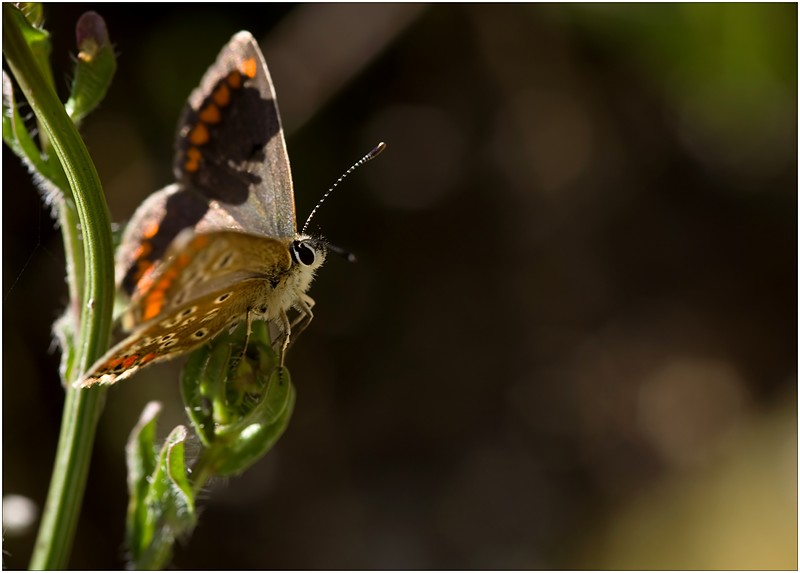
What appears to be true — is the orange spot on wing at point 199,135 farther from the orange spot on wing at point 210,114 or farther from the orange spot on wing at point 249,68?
the orange spot on wing at point 249,68

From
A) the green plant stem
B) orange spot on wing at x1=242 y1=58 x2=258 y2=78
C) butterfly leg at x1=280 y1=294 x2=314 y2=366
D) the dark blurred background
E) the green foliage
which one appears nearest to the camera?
the green plant stem

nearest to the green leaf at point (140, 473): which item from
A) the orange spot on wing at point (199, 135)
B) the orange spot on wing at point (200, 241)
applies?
the orange spot on wing at point (200, 241)

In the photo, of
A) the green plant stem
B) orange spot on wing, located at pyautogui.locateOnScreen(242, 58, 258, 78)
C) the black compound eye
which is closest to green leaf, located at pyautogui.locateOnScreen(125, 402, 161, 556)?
the green plant stem

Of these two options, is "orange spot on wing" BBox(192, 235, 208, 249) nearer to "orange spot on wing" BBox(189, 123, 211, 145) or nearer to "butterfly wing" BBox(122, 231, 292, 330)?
"butterfly wing" BBox(122, 231, 292, 330)

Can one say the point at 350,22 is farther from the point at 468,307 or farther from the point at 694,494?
the point at 694,494

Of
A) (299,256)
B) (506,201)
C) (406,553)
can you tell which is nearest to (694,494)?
(406,553)

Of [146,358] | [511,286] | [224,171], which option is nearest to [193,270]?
[146,358]
